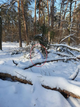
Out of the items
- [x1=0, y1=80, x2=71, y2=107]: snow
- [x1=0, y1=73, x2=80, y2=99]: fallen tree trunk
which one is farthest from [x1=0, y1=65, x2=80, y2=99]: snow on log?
[x1=0, y1=80, x2=71, y2=107]: snow

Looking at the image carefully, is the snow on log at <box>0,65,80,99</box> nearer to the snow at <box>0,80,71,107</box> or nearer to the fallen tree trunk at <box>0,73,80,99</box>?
the fallen tree trunk at <box>0,73,80,99</box>

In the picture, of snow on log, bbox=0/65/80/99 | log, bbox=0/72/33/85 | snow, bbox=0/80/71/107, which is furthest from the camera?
log, bbox=0/72/33/85

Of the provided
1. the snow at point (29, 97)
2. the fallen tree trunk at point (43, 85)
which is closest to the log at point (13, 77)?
the fallen tree trunk at point (43, 85)

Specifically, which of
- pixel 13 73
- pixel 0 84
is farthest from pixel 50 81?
pixel 0 84

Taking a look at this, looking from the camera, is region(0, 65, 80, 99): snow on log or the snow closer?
the snow

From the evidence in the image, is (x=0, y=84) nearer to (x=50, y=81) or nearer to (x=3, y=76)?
(x=3, y=76)

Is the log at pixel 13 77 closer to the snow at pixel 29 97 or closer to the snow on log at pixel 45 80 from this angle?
the snow on log at pixel 45 80

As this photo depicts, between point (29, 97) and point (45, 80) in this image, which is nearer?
point (29, 97)

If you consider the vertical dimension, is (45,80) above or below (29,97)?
above

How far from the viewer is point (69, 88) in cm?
133

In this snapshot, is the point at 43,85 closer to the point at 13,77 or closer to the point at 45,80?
the point at 45,80

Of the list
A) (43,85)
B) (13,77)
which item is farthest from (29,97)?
(13,77)

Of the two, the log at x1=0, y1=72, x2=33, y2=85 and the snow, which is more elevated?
the log at x1=0, y1=72, x2=33, y2=85

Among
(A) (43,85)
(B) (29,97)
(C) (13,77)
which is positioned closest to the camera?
(B) (29,97)
